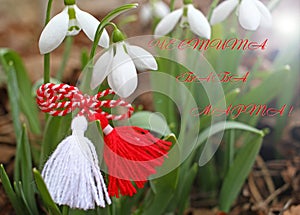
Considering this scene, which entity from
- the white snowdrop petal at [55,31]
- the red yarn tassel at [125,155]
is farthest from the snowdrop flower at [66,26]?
the red yarn tassel at [125,155]

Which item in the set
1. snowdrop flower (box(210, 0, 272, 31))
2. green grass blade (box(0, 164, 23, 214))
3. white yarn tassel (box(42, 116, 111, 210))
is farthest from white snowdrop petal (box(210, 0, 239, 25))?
green grass blade (box(0, 164, 23, 214))

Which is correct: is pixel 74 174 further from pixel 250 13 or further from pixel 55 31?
pixel 250 13

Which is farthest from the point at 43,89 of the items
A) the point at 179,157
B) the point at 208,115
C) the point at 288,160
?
the point at 288,160

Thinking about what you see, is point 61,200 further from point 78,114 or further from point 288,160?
point 288,160

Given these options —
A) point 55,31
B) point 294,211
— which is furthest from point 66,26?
point 294,211

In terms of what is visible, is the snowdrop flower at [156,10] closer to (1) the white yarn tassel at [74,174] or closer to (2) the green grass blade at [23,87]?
(2) the green grass blade at [23,87]

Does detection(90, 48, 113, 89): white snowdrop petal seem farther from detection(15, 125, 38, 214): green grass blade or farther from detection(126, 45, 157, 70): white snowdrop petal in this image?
detection(15, 125, 38, 214): green grass blade
